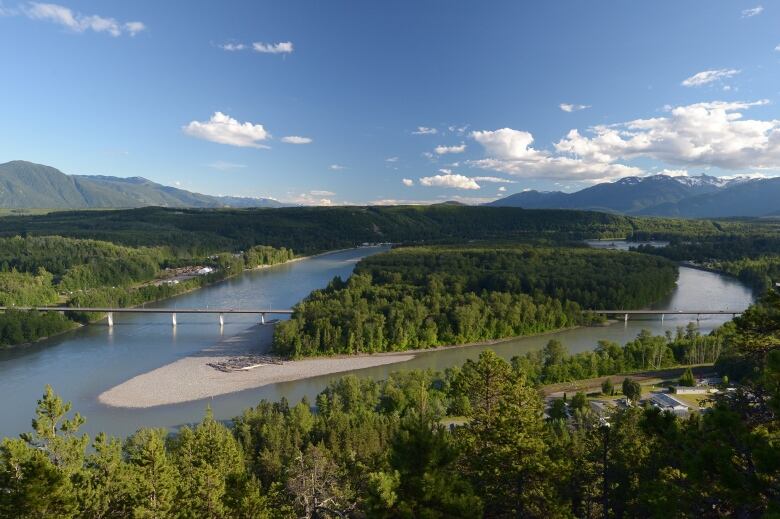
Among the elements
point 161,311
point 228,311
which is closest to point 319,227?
point 161,311

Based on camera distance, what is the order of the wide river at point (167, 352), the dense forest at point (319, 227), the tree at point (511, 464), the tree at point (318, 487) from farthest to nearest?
the dense forest at point (319, 227), the wide river at point (167, 352), the tree at point (318, 487), the tree at point (511, 464)

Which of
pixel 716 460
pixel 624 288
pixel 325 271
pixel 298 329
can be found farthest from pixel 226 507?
pixel 325 271

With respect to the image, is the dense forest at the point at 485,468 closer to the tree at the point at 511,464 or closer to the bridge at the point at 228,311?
the tree at the point at 511,464

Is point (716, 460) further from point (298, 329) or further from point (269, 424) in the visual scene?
point (298, 329)

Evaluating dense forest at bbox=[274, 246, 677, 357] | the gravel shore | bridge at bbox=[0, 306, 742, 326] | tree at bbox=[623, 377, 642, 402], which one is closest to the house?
tree at bbox=[623, 377, 642, 402]

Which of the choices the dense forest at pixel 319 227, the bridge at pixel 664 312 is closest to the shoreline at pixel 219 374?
the bridge at pixel 664 312

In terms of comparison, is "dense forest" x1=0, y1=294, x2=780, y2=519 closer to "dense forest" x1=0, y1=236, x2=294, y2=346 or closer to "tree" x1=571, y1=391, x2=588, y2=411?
"tree" x1=571, y1=391, x2=588, y2=411
